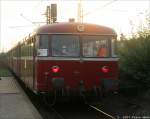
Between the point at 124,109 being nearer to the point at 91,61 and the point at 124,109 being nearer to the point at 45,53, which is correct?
the point at 91,61

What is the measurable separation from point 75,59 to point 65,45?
492mm

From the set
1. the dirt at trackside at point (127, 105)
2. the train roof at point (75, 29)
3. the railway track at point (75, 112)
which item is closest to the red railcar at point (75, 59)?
the train roof at point (75, 29)

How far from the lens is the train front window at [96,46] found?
1384 cm

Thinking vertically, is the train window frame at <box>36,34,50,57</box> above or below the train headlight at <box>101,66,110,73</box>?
above

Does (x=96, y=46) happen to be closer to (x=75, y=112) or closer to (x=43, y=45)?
(x=43, y=45)

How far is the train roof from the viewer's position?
13586 mm

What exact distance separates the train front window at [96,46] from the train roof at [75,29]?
176 millimetres

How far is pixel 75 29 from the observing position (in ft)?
45.3

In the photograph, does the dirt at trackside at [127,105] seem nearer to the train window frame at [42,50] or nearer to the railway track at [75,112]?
the railway track at [75,112]

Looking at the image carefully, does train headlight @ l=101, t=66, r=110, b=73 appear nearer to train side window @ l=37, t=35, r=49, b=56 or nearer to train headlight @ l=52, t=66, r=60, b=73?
train headlight @ l=52, t=66, r=60, b=73

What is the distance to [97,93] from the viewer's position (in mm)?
13766

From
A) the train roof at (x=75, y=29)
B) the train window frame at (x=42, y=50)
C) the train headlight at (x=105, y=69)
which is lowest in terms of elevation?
the train headlight at (x=105, y=69)

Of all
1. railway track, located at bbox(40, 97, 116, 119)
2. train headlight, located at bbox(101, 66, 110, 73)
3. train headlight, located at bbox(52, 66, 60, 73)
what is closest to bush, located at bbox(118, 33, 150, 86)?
railway track, located at bbox(40, 97, 116, 119)

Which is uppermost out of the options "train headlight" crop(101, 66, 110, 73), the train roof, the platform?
the train roof
